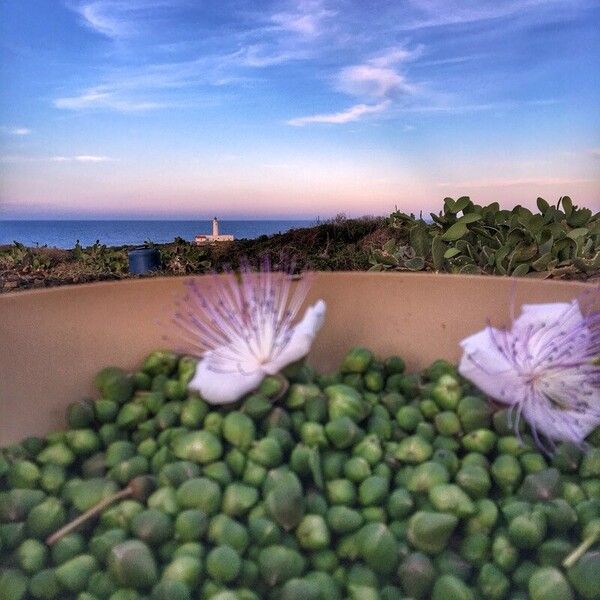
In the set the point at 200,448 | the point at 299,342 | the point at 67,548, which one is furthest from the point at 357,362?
the point at 67,548

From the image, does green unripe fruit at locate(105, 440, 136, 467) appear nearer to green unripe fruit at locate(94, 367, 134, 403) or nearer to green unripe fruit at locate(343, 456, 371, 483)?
green unripe fruit at locate(94, 367, 134, 403)

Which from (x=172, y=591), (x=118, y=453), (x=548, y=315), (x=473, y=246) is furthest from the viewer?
(x=473, y=246)

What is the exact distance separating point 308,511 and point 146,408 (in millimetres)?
188

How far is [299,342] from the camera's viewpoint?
27.8 inches

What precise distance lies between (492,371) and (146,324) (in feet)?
1.06

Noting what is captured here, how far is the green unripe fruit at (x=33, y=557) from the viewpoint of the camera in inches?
25.4

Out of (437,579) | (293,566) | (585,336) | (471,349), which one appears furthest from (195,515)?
(585,336)

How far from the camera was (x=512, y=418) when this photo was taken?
2.29 feet

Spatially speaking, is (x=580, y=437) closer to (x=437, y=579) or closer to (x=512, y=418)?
(x=512, y=418)

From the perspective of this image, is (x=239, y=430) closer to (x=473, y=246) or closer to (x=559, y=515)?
(x=559, y=515)

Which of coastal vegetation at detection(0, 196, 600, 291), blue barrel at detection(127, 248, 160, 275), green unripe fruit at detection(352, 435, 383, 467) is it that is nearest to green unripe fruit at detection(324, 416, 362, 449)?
green unripe fruit at detection(352, 435, 383, 467)

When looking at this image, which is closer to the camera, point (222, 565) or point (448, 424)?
point (222, 565)

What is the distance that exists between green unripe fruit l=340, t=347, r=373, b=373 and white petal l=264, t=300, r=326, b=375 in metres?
0.05

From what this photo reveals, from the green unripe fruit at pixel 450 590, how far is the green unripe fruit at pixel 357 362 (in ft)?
0.71
